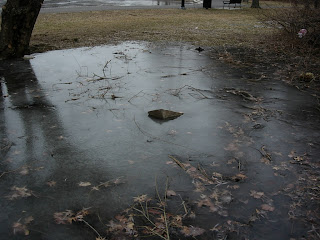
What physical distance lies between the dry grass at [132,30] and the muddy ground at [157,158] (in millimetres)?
4807

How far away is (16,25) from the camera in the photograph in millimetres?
9250

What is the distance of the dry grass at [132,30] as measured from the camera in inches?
482

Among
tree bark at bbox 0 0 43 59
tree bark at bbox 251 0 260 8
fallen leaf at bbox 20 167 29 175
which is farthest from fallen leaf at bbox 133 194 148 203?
tree bark at bbox 251 0 260 8

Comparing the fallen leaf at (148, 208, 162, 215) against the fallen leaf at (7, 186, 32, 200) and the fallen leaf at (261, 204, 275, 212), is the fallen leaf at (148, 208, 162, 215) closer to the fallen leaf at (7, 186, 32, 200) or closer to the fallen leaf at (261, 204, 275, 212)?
the fallen leaf at (261, 204, 275, 212)

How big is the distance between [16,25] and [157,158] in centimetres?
721

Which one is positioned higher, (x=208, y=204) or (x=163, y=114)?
(x=163, y=114)

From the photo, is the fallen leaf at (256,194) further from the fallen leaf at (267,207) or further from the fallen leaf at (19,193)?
the fallen leaf at (19,193)

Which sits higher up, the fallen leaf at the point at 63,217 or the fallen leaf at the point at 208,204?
the fallen leaf at the point at 208,204

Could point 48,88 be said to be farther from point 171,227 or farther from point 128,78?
point 171,227

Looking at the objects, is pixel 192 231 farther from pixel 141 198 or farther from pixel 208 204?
pixel 141 198

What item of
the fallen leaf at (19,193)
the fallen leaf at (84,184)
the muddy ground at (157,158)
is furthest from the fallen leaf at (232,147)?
the fallen leaf at (19,193)

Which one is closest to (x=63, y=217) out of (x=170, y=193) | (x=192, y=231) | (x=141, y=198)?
(x=141, y=198)

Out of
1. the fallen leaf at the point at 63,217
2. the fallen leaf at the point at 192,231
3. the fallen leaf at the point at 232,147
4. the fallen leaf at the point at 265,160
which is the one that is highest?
the fallen leaf at the point at 232,147

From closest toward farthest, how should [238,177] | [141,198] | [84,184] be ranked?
[141,198], [84,184], [238,177]
